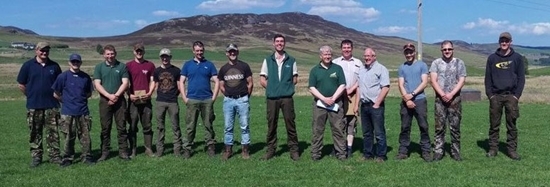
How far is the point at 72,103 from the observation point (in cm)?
1013

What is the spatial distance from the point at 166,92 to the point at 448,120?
5.59 metres

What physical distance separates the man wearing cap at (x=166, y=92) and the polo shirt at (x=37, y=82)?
1.97m

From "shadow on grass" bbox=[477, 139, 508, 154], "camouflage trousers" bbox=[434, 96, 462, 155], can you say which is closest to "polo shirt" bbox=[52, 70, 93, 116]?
"camouflage trousers" bbox=[434, 96, 462, 155]

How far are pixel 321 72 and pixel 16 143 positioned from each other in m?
8.70

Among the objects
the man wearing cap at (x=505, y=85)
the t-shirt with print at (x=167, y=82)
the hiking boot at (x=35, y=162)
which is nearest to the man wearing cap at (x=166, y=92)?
the t-shirt with print at (x=167, y=82)

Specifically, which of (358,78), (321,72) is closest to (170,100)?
(321,72)

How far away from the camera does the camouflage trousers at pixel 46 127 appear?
33.4 feet

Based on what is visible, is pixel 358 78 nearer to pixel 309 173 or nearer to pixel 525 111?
pixel 309 173

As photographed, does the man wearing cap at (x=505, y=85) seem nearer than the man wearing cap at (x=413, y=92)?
No

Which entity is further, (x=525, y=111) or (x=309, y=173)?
(x=525, y=111)

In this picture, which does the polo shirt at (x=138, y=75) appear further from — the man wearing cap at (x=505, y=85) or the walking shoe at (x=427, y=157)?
the man wearing cap at (x=505, y=85)

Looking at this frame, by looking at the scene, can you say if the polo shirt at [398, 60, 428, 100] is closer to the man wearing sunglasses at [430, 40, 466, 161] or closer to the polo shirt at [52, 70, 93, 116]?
the man wearing sunglasses at [430, 40, 466, 161]

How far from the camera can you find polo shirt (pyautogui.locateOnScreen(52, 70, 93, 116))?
10047 mm

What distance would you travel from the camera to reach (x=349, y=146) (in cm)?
1077
